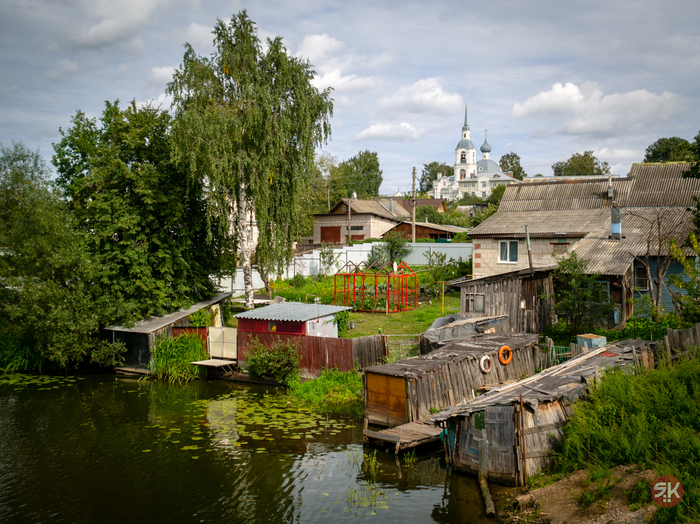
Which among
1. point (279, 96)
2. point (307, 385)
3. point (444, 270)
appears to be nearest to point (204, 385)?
point (307, 385)

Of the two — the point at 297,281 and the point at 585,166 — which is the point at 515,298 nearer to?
the point at 297,281

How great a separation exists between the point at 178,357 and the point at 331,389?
7161 millimetres

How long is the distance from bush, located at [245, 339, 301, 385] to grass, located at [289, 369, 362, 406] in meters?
0.63

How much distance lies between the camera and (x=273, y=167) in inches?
1005

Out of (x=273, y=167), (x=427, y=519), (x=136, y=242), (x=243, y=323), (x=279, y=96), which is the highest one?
(x=279, y=96)

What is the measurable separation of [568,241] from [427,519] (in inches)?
818

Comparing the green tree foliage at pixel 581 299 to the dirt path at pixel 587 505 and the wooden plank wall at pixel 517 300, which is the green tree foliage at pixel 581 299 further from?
the dirt path at pixel 587 505

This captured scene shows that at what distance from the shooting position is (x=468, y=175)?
458ft

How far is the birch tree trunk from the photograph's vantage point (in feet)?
85.9

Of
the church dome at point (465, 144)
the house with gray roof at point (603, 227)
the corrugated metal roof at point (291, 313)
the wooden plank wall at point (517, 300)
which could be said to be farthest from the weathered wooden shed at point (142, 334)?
the church dome at point (465, 144)

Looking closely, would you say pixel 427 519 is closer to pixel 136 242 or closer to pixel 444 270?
pixel 136 242

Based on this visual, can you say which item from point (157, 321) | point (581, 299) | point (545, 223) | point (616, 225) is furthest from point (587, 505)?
point (545, 223)

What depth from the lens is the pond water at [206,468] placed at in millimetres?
10609

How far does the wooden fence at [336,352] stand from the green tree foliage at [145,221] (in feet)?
21.5
